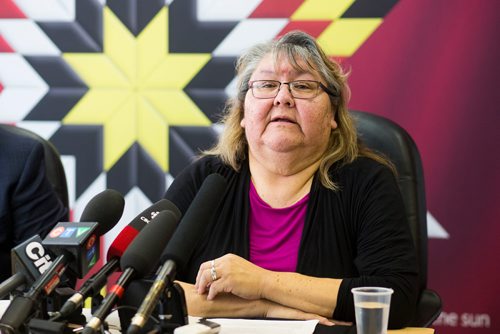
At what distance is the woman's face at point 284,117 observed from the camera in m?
2.07

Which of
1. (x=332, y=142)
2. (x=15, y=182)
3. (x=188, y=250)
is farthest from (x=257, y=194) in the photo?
(x=188, y=250)

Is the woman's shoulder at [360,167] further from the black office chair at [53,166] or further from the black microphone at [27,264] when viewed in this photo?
the black microphone at [27,264]

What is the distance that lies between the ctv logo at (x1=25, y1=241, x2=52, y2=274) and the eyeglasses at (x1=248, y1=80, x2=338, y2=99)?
1.08 meters

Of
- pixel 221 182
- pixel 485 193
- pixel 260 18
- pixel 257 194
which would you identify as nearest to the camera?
pixel 221 182

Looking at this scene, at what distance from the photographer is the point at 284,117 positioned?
2.08 m

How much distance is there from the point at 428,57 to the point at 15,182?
1627 mm

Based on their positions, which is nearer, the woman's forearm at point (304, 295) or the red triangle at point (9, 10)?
the woman's forearm at point (304, 295)

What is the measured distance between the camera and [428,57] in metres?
2.93

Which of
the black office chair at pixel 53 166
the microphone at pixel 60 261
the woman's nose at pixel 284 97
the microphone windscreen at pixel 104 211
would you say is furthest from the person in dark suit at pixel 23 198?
the microphone at pixel 60 261

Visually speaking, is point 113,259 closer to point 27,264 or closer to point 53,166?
point 27,264

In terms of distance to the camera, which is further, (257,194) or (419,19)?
(419,19)

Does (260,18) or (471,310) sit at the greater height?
(260,18)

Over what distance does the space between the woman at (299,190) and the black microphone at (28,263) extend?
0.70 m

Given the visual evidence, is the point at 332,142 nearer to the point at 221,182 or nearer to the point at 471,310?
the point at 221,182
